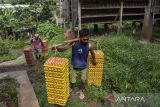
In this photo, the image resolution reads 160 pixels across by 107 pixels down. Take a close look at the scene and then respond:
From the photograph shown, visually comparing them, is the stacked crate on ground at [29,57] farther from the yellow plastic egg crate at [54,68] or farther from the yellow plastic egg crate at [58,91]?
the yellow plastic egg crate at [54,68]

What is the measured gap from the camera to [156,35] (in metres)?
13.2

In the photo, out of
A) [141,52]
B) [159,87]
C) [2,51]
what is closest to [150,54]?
[141,52]

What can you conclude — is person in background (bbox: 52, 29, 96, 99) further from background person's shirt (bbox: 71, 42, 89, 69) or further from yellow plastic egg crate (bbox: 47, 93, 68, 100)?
yellow plastic egg crate (bbox: 47, 93, 68, 100)

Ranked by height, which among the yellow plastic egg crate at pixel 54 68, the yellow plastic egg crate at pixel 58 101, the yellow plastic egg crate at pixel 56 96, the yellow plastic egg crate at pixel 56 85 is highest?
the yellow plastic egg crate at pixel 54 68

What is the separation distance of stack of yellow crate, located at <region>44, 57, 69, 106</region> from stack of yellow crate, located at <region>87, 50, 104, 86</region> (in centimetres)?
112

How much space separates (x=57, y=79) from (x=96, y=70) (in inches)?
59.0

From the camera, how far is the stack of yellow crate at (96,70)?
6379 mm

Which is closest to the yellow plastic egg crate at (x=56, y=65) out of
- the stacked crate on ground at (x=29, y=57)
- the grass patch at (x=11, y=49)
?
the stacked crate on ground at (x=29, y=57)

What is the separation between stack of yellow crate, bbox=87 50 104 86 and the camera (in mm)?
6379

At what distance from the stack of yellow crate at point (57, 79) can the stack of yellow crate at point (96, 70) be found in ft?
3.66

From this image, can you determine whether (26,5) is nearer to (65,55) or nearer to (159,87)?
(65,55)

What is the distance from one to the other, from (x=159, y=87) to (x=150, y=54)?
2.22 m

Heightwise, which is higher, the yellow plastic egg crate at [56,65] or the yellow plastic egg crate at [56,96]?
the yellow plastic egg crate at [56,65]

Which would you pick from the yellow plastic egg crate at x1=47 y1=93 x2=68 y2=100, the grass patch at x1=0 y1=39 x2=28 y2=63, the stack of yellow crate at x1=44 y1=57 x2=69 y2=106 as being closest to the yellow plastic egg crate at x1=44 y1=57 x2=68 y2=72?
the stack of yellow crate at x1=44 y1=57 x2=69 y2=106
